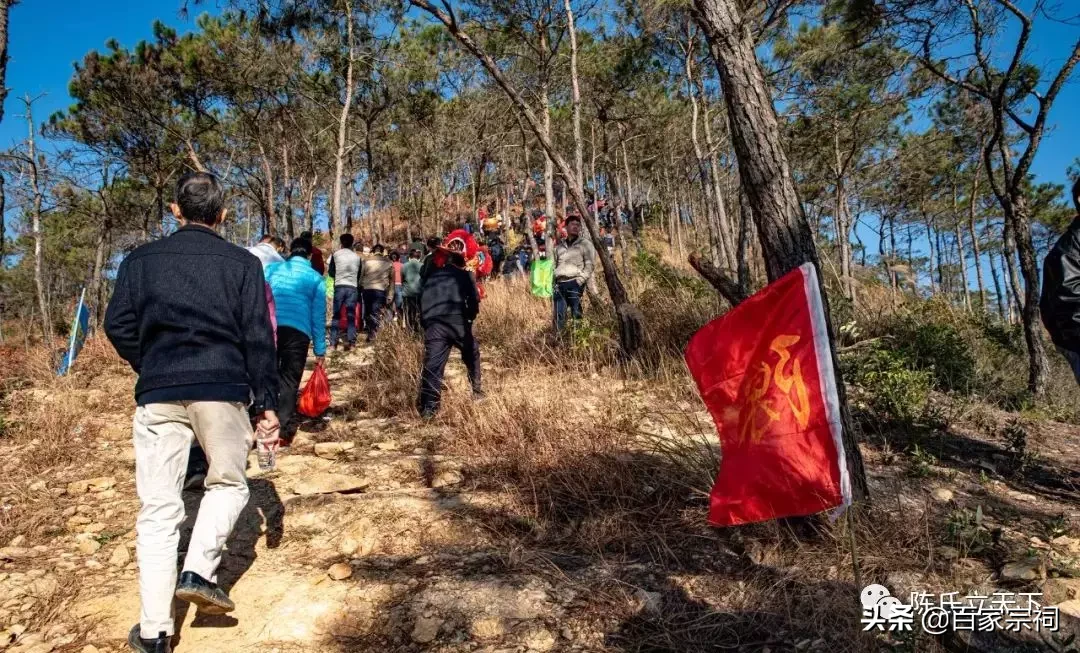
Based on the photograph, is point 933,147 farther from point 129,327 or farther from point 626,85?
point 129,327

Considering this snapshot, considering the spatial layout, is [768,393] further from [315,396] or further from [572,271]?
[572,271]

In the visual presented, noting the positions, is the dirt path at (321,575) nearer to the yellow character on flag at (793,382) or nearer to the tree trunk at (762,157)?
the yellow character on flag at (793,382)

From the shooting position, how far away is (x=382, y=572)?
8.87ft

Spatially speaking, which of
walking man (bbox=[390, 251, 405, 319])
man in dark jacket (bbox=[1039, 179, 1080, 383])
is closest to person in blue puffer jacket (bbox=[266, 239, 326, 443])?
man in dark jacket (bbox=[1039, 179, 1080, 383])

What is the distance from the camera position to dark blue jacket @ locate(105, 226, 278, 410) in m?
2.12

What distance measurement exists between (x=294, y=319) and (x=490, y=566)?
257 cm

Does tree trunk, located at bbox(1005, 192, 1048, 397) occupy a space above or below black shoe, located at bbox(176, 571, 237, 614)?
above

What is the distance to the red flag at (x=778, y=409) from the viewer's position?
84.6 inches

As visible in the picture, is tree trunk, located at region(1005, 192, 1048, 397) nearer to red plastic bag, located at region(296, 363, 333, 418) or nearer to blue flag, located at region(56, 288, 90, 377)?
red plastic bag, located at region(296, 363, 333, 418)

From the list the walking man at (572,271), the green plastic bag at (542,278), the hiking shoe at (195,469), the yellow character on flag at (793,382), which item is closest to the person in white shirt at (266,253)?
the hiking shoe at (195,469)

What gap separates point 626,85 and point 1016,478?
1473 centimetres

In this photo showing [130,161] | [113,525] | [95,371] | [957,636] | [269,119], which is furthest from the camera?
[269,119]

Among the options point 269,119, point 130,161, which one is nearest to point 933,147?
point 269,119

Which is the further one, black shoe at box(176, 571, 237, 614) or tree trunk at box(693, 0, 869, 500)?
tree trunk at box(693, 0, 869, 500)
